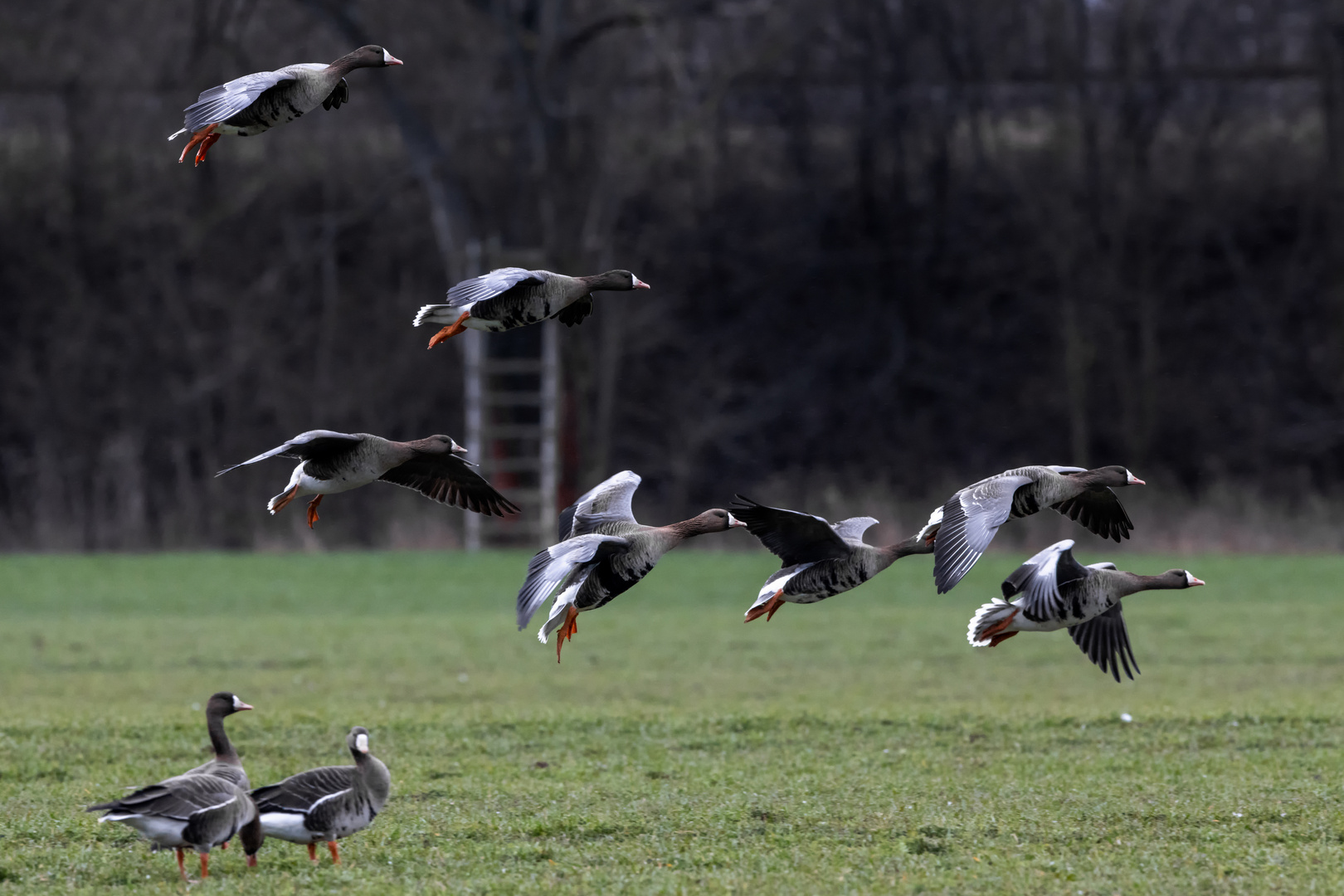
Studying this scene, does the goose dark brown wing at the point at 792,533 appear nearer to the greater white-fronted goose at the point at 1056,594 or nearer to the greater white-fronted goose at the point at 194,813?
the greater white-fronted goose at the point at 1056,594

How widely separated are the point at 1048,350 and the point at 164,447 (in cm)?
1771

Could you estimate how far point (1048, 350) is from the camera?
37156 mm

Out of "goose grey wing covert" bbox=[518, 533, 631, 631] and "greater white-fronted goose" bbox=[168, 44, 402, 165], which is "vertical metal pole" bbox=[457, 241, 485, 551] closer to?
"greater white-fronted goose" bbox=[168, 44, 402, 165]

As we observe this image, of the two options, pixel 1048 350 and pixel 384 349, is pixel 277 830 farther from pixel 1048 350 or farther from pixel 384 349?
pixel 1048 350

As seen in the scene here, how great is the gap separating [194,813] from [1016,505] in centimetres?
330

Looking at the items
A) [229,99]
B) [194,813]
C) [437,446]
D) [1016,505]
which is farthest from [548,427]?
[1016,505]

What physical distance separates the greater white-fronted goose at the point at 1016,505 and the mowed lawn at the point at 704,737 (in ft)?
4.79

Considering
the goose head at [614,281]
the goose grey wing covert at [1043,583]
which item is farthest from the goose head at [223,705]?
the goose grey wing covert at [1043,583]

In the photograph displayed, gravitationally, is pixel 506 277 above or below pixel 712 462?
above

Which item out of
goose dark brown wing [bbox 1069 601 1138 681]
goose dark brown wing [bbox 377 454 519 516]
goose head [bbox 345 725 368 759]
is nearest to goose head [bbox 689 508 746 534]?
goose dark brown wing [bbox 377 454 519 516]

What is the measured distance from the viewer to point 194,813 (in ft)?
22.5

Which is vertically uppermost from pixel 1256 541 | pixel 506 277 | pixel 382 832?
pixel 506 277

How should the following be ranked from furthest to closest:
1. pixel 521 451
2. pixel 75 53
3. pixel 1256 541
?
1. pixel 75 53
2. pixel 521 451
3. pixel 1256 541

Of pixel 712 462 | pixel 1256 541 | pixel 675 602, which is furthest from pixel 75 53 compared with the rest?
pixel 1256 541
